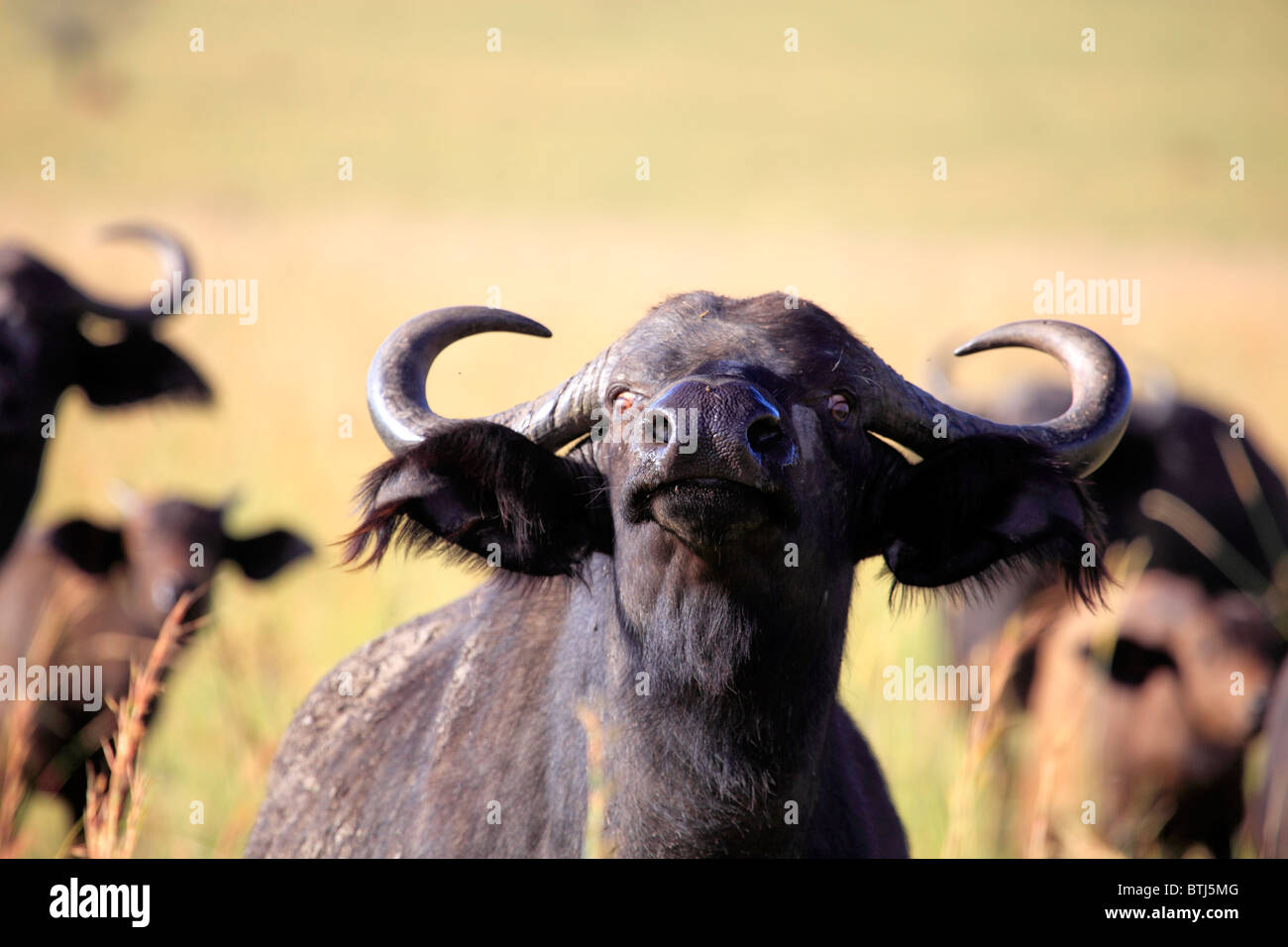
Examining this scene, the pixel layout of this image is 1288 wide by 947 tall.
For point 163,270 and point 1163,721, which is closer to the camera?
point 1163,721

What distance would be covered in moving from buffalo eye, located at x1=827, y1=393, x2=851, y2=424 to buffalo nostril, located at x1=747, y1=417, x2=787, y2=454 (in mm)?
518

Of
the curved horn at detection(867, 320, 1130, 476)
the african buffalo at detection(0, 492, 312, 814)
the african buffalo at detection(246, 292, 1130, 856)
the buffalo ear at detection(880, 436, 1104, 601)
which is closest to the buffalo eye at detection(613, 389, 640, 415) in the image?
the african buffalo at detection(246, 292, 1130, 856)

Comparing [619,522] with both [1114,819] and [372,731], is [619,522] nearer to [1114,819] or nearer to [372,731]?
[372,731]

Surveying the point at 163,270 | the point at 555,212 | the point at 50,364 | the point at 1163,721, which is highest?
the point at 555,212

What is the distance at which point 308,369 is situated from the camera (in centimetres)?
1762

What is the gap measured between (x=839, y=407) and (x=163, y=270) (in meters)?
6.66

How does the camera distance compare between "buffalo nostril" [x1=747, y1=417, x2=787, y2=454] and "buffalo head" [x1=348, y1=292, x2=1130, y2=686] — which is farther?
"buffalo head" [x1=348, y1=292, x2=1130, y2=686]

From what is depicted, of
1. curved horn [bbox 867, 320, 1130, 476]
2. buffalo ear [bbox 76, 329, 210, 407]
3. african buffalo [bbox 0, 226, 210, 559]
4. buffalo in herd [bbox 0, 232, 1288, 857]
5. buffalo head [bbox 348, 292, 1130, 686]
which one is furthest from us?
buffalo ear [bbox 76, 329, 210, 407]

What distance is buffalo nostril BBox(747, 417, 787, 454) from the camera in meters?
3.25

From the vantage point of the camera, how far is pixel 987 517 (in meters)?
3.96

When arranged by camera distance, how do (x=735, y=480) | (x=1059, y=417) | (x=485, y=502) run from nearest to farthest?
1. (x=735, y=480)
2. (x=485, y=502)
3. (x=1059, y=417)

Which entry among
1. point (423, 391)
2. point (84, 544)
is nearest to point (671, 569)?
point (423, 391)

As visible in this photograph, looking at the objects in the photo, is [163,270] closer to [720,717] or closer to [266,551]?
[266,551]

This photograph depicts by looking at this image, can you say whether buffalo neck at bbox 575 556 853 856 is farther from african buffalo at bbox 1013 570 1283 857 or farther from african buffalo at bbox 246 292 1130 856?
african buffalo at bbox 1013 570 1283 857
